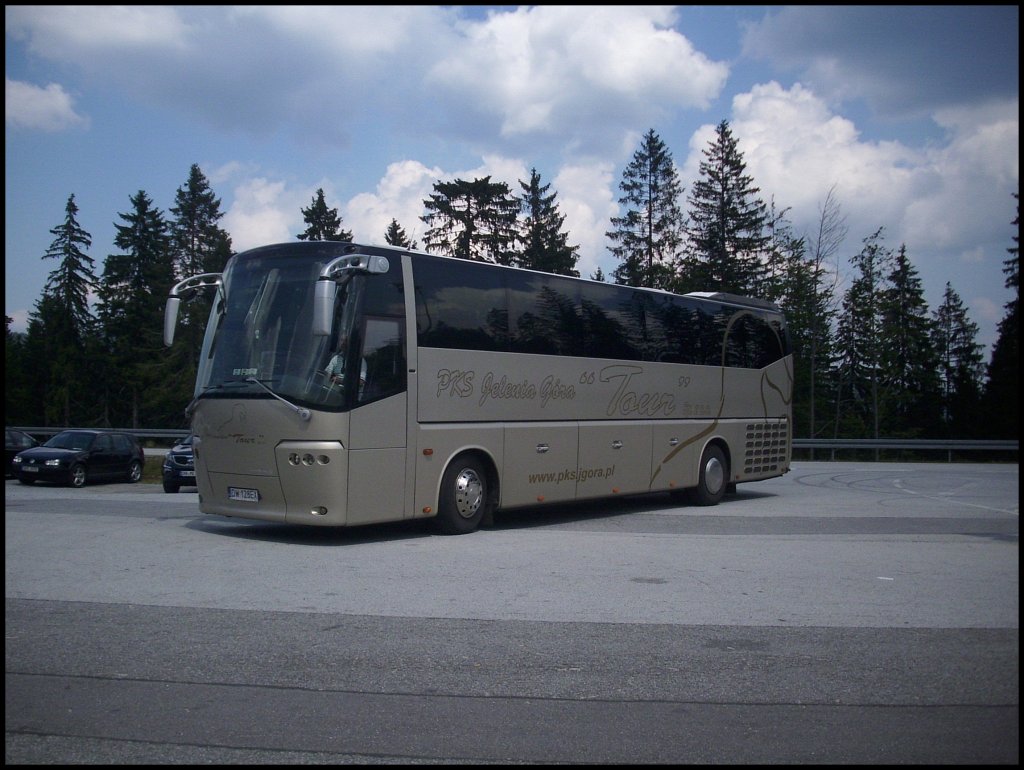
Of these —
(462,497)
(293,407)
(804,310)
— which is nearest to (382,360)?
(293,407)

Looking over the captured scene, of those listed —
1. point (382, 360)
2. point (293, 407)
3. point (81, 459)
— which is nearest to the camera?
point (293, 407)

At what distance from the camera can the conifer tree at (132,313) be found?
57906 millimetres

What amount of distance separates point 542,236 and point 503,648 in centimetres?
5199

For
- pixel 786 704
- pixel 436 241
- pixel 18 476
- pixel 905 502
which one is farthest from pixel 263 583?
pixel 436 241

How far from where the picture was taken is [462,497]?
41.9 ft

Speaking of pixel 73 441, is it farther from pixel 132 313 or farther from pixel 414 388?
pixel 132 313

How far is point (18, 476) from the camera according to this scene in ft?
79.8

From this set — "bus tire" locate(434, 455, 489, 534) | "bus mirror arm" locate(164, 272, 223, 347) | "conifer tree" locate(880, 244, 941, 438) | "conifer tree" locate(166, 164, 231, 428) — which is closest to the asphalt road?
"bus tire" locate(434, 455, 489, 534)

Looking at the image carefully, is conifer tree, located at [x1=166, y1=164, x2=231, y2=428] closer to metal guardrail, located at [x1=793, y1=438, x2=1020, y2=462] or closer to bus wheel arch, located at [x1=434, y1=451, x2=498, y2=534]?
metal guardrail, located at [x1=793, y1=438, x2=1020, y2=462]

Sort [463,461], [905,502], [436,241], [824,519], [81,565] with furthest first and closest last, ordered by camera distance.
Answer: [436,241] < [905,502] < [824,519] < [463,461] < [81,565]

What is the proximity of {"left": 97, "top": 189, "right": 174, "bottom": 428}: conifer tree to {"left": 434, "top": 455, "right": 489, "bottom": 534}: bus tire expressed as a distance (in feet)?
161

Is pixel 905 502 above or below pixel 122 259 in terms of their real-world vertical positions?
below

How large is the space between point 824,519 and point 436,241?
35.7m

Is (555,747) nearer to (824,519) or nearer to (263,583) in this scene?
(263,583)
